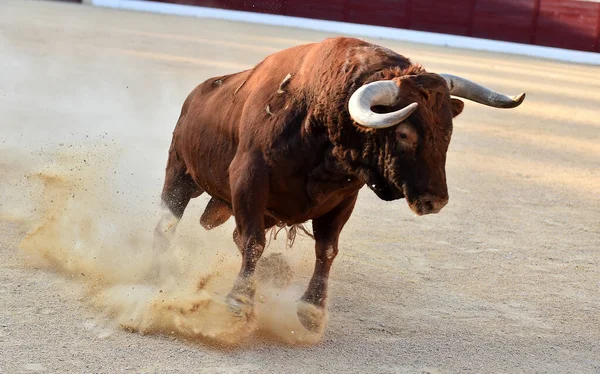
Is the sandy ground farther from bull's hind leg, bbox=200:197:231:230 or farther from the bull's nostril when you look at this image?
the bull's nostril

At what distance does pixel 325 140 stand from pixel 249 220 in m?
0.37

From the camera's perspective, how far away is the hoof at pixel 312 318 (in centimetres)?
310

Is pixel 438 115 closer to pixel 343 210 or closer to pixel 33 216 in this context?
pixel 343 210

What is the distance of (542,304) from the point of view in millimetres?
3713

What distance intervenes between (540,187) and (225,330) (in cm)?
357

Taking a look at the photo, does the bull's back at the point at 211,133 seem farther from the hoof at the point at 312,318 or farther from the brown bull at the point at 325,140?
the hoof at the point at 312,318

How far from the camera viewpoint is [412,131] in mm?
2723

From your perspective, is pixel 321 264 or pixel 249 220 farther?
pixel 321 264

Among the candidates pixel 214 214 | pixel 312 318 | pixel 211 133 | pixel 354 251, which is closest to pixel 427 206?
pixel 312 318

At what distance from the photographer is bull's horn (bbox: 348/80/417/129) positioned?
8.65 ft

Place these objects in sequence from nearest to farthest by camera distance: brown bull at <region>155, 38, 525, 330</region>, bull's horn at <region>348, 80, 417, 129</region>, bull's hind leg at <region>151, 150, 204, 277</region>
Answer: bull's horn at <region>348, 80, 417, 129</region> < brown bull at <region>155, 38, 525, 330</region> < bull's hind leg at <region>151, 150, 204, 277</region>

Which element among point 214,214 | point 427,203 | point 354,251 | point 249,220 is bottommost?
point 354,251

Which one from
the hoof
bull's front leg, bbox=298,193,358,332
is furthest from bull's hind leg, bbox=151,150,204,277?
the hoof

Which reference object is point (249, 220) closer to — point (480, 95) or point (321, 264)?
point (321, 264)
